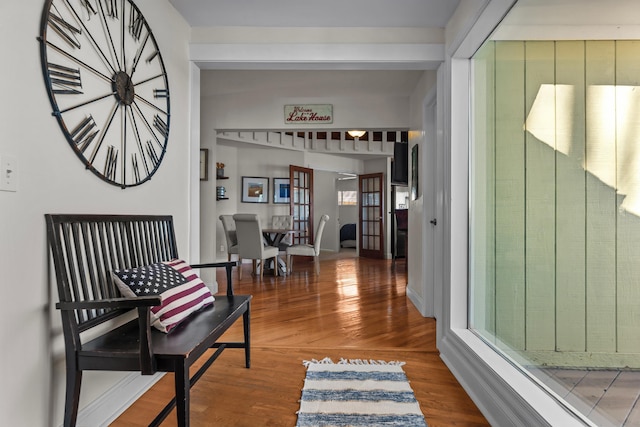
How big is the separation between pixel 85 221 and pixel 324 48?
195cm

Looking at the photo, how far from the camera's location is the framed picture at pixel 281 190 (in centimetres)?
748

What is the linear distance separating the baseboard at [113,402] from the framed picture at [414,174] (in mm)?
2879

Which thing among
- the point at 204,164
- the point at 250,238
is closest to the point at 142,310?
the point at 204,164

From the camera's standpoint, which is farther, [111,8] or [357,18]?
[357,18]

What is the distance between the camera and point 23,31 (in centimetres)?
128

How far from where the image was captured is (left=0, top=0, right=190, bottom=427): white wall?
1226 mm

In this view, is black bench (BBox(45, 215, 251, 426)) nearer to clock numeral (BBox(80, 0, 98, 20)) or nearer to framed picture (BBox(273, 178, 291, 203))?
clock numeral (BBox(80, 0, 98, 20))

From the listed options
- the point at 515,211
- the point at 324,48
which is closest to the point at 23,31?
the point at 324,48

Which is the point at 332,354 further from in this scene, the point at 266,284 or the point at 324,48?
the point at 266,284

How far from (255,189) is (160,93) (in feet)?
16.7

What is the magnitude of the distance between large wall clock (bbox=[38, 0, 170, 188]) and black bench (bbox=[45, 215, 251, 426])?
0.29 metres

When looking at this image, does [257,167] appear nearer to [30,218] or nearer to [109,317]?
[109,317]

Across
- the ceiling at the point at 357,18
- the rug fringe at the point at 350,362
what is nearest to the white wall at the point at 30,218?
the rug fringe at the point at 350,362

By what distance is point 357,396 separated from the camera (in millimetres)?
1863
